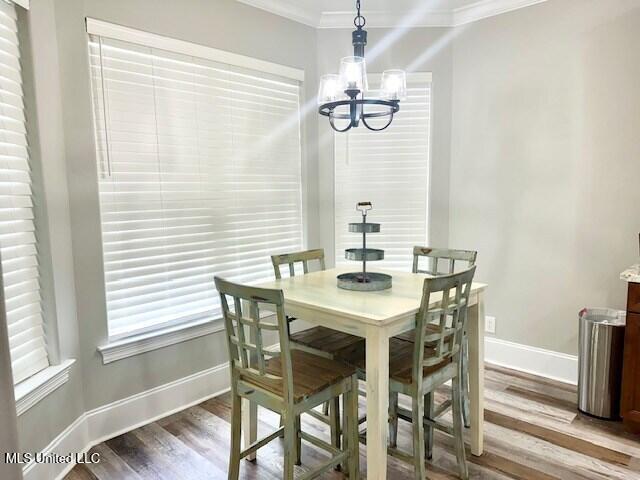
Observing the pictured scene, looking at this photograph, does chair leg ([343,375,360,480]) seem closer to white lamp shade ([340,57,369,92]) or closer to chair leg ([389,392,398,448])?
chair leg ([389,392,398,448])

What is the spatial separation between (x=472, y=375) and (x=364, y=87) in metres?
1.57

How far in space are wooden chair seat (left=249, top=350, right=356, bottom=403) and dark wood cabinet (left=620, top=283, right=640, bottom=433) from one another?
161 centimetres

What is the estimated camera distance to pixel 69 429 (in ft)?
7.20

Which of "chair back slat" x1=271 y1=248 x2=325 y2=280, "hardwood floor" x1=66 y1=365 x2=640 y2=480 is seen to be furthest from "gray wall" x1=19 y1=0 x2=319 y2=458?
"chair back slat" x1=271 y1=248 x2=325 y2=280

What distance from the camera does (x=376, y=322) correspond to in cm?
171

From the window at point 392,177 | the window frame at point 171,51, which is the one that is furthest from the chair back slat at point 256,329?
the window at point 392,177

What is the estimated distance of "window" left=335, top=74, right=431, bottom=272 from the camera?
3.57 meters

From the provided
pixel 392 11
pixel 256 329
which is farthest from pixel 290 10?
pixel 256 329

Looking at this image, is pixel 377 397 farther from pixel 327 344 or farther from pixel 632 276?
pixel 632 276

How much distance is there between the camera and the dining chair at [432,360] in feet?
5.99

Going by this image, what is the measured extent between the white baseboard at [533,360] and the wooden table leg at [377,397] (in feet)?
6.59

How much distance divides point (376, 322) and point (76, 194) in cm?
170

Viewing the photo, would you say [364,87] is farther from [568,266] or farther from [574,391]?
[574,391]

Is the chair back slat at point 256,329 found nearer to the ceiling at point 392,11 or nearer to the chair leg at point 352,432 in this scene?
the chair leg at point 352,432
